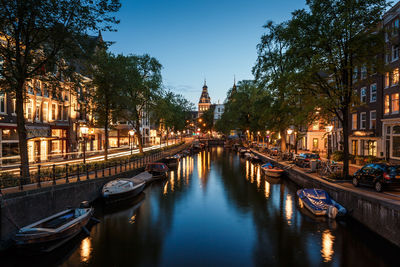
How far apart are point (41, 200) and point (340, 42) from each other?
2356 cm

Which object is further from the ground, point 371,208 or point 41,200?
point 41,200

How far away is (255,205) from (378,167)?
9.48 metres

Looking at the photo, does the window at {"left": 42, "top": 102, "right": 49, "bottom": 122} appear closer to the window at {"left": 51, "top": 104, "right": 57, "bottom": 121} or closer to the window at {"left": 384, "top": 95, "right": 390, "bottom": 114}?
the window at {"left": 51, "top": 104, "right": 57, "bottom": 121}

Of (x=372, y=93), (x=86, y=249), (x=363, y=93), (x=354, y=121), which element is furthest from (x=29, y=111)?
(x=354, y=121)

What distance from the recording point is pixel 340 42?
20062mm

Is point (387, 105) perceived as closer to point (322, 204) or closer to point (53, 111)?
point (322, 204)

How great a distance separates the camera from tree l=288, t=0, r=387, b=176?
18750 mm

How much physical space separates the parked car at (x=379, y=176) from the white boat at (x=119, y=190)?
1726cm

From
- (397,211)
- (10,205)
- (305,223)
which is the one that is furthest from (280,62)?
(10,205)

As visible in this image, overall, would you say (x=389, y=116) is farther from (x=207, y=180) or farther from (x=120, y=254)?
(x=120, y=254)

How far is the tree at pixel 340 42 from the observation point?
61.5 feet

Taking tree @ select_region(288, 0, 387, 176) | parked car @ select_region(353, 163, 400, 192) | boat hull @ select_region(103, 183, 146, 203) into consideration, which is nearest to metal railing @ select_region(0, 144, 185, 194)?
boat hull @ select_region(103, 183, 146, 203)

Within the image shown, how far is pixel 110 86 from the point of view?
27312mm

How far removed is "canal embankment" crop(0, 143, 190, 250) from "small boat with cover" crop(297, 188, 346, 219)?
16.1 metres
